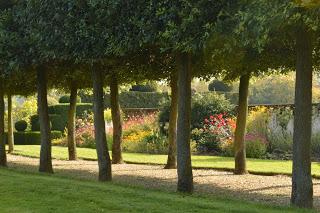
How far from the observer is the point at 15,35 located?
12867 millimetres

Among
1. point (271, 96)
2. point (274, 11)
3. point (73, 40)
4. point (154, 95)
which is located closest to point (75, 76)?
point (73, 40)

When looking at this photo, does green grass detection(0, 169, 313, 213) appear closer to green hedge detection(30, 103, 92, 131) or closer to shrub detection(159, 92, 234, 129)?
shrub detection(159, 92, 234, 129)

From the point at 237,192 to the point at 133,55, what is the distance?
3.90 meters

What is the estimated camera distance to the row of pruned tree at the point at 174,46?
8367 mm

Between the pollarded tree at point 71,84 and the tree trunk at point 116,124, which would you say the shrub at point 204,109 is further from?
the tree trunk at point 116,124

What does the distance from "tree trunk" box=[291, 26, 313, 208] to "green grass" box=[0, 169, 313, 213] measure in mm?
910

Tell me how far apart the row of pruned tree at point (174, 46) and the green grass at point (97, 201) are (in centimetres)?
172

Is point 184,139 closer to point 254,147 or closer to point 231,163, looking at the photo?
Answer: point 231,163

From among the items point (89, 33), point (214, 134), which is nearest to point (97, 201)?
point (89, 33)

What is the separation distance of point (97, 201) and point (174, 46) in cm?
282

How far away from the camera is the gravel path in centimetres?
1119

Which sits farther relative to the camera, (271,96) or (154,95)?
(271,96)

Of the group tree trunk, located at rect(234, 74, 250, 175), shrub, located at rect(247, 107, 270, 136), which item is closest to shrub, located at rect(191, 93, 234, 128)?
shrub, located at rect(247, 107, 270, 136)

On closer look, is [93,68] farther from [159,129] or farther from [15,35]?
[159,129]
